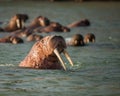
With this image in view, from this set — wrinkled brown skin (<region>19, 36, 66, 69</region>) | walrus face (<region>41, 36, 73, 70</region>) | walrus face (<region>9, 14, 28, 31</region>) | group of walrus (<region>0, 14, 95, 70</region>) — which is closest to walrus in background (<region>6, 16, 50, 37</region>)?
group of walrus (<region>0, 14, 95, 70</region>)

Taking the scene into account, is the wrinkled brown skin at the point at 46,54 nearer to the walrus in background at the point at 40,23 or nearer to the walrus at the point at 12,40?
the walrus at the point at 12,40

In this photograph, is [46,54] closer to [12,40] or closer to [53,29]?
[12,40]

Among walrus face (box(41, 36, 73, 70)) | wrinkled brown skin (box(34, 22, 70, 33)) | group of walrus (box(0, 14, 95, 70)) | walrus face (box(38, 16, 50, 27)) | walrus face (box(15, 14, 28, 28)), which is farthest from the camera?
walrus face (box(38, 16, 50, 27))

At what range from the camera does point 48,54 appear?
51.8ft

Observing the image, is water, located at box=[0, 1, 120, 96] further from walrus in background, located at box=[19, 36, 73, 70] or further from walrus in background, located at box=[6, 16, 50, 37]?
walrus in background, located at box=[6, 16, 50, 37]

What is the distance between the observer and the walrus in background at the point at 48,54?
50.6ft

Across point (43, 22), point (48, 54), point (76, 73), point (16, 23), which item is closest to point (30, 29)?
point (16, 23)

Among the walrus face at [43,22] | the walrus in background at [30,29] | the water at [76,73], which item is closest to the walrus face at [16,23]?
the walrus in background at [30,29]

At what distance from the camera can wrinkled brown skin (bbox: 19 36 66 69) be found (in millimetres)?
15416

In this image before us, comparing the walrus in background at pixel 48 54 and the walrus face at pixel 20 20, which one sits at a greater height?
the walrus in background at pixel 48 54

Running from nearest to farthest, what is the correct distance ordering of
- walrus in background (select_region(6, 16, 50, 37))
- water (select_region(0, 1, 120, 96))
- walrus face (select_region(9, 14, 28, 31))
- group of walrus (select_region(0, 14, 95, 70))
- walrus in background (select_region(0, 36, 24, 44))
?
1. water (select_region(0, 1, 120, 96))
2. group of walrus (select_region(0, 14, 95, 70))
3. walrus in background (select_region(0, 36, 24, 44))
4. walrus in background (select_region(6, 16, 50, 37))
5. walrus face (select_region(9, 14, 28, 31))

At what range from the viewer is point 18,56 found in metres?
19.8

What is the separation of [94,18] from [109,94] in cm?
2413

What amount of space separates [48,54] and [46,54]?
5cm
